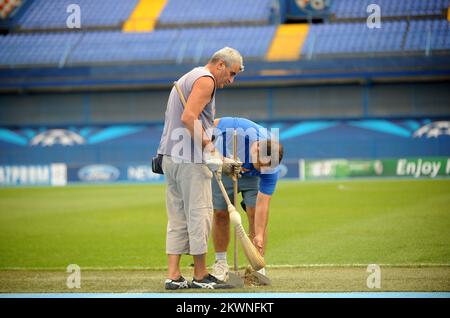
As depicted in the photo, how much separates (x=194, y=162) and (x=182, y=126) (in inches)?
13.9

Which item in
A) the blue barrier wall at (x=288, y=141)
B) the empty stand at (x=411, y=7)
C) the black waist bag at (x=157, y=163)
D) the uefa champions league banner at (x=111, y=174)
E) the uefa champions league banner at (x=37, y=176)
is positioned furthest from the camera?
the empty stand at (x=411, y=7)

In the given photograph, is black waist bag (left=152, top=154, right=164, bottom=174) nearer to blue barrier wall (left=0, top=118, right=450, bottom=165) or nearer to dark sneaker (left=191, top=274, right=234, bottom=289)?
dark sneaker (left=191, top=274, right=234, bottom=289)

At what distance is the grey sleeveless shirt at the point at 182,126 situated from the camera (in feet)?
25.4

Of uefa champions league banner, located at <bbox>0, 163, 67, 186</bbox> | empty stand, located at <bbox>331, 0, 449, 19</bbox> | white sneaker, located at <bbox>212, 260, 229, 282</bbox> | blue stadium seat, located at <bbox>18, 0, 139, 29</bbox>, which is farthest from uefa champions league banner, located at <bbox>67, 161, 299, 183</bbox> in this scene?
white sneaker, located at <bbox>212, 260, 229, 282</bbox>

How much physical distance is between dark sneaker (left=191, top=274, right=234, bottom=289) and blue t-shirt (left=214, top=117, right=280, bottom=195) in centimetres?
110

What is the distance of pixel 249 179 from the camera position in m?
8.97

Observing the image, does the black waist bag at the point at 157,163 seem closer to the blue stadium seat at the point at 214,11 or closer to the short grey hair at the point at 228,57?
the short grey hair at the point at 228,57

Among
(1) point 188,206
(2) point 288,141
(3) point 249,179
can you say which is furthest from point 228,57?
(2) point 288,141

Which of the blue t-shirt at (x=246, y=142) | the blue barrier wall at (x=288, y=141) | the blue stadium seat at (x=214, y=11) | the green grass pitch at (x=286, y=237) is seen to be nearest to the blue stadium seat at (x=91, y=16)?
the blue stadium seat at (x=214, y=11)

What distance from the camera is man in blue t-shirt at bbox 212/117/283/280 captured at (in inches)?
332

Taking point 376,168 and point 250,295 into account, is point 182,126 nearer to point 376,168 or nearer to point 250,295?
point 250,295

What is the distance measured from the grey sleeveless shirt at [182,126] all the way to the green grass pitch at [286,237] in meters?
1.38

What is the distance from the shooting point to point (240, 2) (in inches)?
1517
